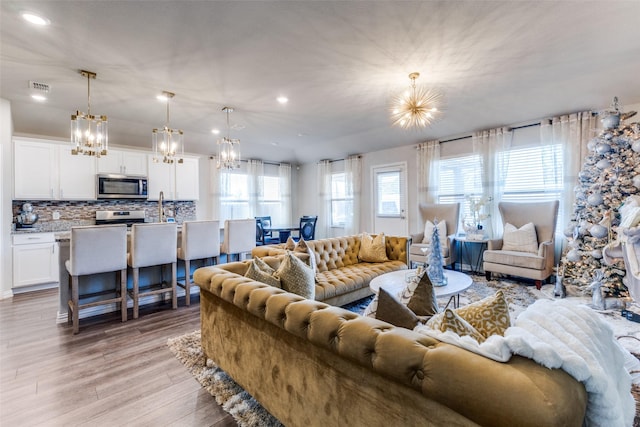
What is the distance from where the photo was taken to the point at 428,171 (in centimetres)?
596

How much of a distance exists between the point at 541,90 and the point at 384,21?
2898 mm

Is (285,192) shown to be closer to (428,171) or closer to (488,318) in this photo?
(428,171)

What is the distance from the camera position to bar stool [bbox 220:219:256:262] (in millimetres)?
4195

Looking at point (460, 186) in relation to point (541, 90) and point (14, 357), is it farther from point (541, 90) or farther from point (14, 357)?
point (14, 357)

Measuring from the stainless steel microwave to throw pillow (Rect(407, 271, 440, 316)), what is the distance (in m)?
5.63

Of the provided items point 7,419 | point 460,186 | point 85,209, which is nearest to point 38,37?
point 7,419

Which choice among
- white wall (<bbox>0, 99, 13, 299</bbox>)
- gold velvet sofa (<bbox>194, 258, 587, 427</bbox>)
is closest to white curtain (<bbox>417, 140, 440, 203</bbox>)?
gold velvet sofa (<bbox>194, 258, 587, 427</bbox>)

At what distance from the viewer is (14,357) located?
2484mm

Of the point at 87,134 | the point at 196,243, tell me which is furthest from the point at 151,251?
the point at 87,134

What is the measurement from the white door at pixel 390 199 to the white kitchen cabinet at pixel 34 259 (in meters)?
6.09

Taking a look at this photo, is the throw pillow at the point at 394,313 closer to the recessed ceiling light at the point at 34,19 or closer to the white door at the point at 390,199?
the recessed ceiling light at the point at 34,19

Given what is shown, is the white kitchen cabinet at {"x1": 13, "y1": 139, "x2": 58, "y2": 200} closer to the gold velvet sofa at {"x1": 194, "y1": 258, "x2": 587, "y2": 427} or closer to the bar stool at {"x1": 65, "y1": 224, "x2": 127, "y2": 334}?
the bar stool at {"x1": 65, "y1": 224, "x2": 127, "y2": 334}

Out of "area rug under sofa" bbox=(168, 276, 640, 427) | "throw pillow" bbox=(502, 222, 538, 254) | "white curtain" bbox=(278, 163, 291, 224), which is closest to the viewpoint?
"area rug under sofa" bbox=(168, 276, 640, 427)

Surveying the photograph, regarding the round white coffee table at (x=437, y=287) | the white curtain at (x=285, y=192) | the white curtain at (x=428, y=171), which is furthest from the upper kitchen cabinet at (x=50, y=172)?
the white curtain at (x=428, y=171)
